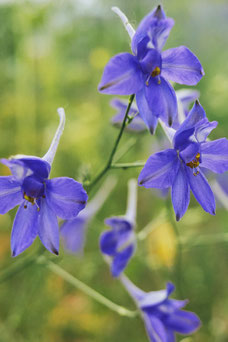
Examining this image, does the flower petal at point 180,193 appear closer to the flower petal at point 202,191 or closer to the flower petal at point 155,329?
the flower petal at point 202,191

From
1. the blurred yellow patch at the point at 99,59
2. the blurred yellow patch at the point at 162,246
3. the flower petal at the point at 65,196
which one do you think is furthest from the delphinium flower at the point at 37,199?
the blurred yellow patch at the point at 99,59

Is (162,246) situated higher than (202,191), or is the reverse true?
(202,191)

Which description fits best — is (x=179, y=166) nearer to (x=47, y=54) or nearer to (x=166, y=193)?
(x=166, y=193)

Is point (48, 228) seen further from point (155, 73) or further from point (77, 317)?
point (77, 317)

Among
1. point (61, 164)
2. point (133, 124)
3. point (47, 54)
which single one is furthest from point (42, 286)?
point (47, 54)

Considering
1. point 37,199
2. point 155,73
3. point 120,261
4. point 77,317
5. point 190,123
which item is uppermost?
point 155,73

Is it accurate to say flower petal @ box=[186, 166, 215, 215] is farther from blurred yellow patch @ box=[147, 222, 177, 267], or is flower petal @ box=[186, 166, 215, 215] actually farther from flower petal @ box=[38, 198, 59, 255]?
blurred yellow patch @ box=[147, 222, 177, 267]

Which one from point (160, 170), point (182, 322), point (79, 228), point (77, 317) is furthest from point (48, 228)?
point (77, 317)
